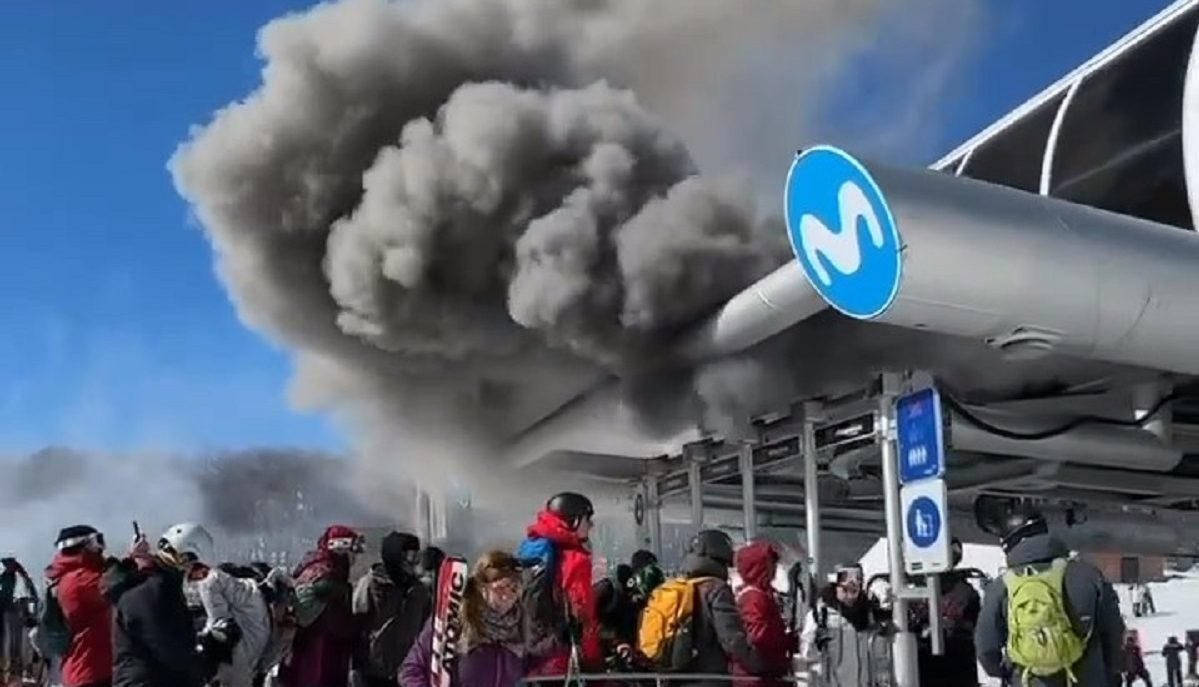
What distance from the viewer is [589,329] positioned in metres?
8.90

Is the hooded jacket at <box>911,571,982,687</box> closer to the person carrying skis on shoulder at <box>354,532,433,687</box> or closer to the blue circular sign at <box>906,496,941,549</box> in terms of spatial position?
the blue circular sign at <box>906,496,941,549</box>

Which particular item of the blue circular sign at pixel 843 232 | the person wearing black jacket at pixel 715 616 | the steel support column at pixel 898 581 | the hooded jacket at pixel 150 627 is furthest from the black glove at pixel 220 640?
the steel support column at pixel 898 581

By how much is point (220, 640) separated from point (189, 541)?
16.9 inches

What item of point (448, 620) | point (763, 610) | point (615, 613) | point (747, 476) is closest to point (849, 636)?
Answer: point (615, 613)

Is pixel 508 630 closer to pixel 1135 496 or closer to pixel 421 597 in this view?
pixel 421 597

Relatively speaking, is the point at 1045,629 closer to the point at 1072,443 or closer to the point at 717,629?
the point at 717,629

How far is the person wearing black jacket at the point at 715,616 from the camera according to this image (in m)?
5.20

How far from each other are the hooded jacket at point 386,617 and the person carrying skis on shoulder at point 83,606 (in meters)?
1.08

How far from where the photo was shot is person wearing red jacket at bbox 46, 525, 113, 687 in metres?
5.79

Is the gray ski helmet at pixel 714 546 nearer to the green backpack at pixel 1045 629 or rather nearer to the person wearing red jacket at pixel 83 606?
the green backpack at pixel 1045 629

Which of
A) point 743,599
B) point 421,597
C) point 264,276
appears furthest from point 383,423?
point 743,599

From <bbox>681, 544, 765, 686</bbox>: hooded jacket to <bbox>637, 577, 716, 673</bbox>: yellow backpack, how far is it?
0.03 m

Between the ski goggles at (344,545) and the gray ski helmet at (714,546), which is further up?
the ski goggles at (344,545)

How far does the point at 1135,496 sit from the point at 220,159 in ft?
25.1
